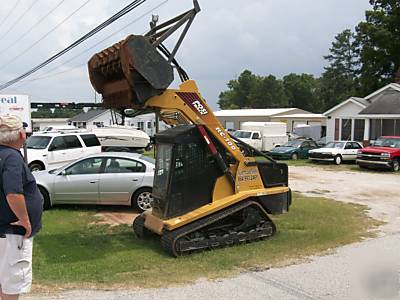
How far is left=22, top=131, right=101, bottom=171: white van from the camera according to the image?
17.9 meters

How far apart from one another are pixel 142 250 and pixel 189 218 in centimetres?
102

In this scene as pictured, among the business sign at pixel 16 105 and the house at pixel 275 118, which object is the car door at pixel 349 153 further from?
the house at pixel 275 118

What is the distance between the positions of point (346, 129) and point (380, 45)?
534 inches

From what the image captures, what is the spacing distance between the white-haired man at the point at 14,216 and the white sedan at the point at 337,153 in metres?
25.2

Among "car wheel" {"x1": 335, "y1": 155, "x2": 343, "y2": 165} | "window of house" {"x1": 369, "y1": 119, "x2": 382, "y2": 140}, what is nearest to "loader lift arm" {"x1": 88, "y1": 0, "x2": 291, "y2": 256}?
"car wheel" {"x1": 335, "y1": 155, "x2": 343, "y2": 165}

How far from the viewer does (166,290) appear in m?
5.75

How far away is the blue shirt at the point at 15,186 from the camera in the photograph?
12.6 feet

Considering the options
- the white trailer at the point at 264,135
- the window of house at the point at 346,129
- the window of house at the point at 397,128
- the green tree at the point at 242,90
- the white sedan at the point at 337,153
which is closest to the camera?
the white sedan at the point at 337,153

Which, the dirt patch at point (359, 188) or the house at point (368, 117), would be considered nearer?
the dirt patch at point (359, 188)

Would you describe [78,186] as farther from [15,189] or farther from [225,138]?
[15,189]

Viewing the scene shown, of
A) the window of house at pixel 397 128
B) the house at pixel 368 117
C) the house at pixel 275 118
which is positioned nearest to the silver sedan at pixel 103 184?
the house at pixel 368 117

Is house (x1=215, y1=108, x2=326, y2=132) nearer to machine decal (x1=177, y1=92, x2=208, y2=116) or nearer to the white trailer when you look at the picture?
the white trailer

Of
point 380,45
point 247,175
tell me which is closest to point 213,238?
point 247,175

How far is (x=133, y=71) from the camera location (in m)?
6.79
